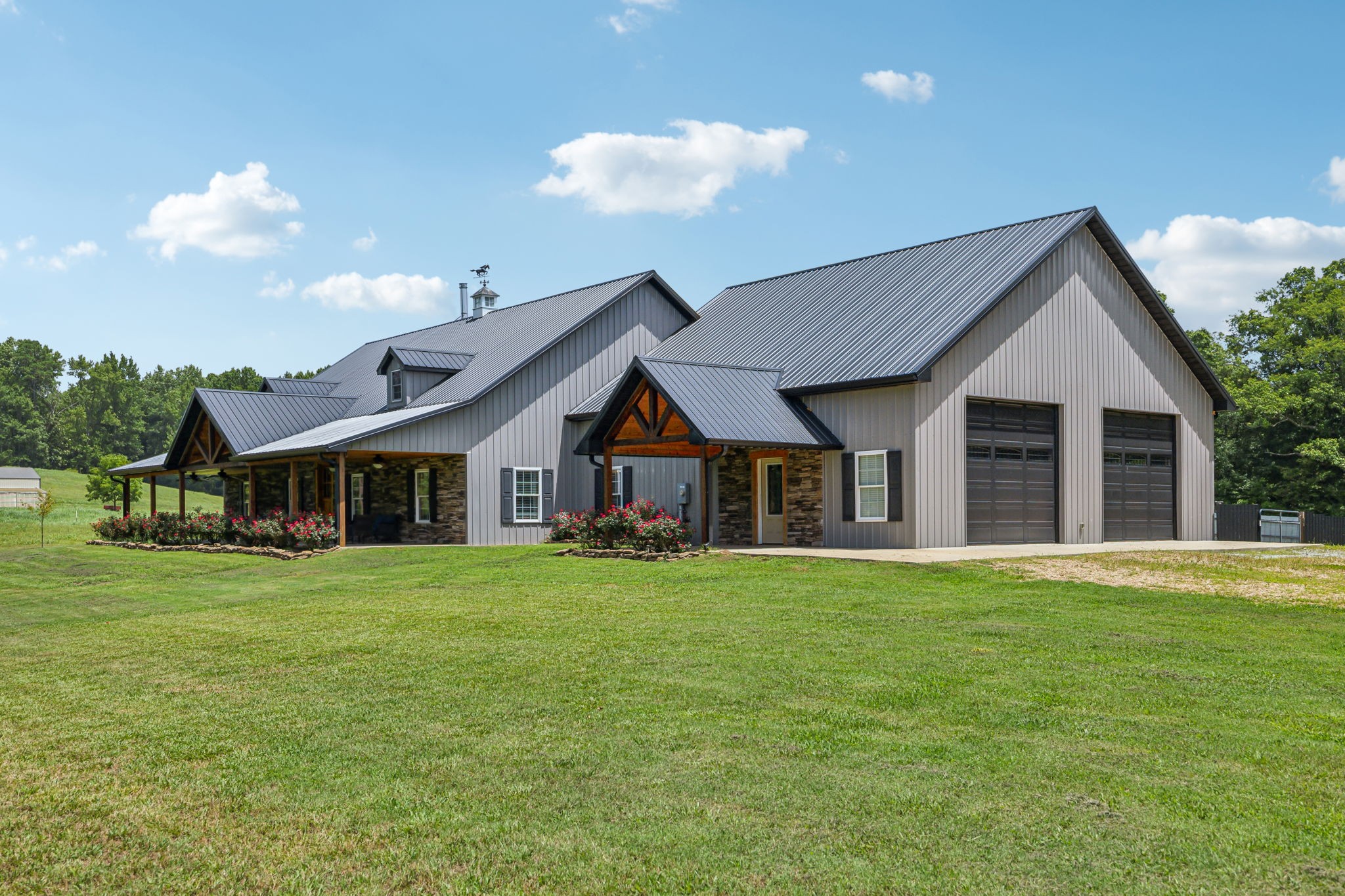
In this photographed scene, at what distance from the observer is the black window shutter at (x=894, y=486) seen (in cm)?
2050

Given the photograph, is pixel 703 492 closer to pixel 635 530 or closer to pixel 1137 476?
pixel 635 530

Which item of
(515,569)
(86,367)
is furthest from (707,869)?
(86,367)

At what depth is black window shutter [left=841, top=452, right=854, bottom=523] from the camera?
21422mm

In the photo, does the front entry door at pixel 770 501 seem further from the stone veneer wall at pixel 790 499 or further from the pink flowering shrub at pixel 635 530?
the pink flowering shrub at pixel 635 530

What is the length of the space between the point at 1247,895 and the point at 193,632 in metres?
10.0

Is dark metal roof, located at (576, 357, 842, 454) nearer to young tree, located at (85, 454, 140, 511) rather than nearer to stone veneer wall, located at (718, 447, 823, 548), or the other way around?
stone veneer wall, located at (718, 447, 823, 548)

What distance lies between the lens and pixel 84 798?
17.5ft

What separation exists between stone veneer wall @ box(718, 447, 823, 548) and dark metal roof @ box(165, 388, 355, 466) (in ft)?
43.3

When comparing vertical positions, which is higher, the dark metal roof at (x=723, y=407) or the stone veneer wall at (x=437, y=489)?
the dark metal roof at (x=723, y=407)

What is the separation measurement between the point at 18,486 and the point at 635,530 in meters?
59.2

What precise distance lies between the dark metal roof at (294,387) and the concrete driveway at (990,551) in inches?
726

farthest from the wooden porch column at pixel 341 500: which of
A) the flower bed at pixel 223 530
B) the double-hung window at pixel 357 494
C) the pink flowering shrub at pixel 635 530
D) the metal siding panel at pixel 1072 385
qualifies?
the metal siding panel at pixel 1072 385

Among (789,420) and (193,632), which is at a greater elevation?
(789,420)

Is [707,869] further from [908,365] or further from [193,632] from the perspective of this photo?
[908,365]
